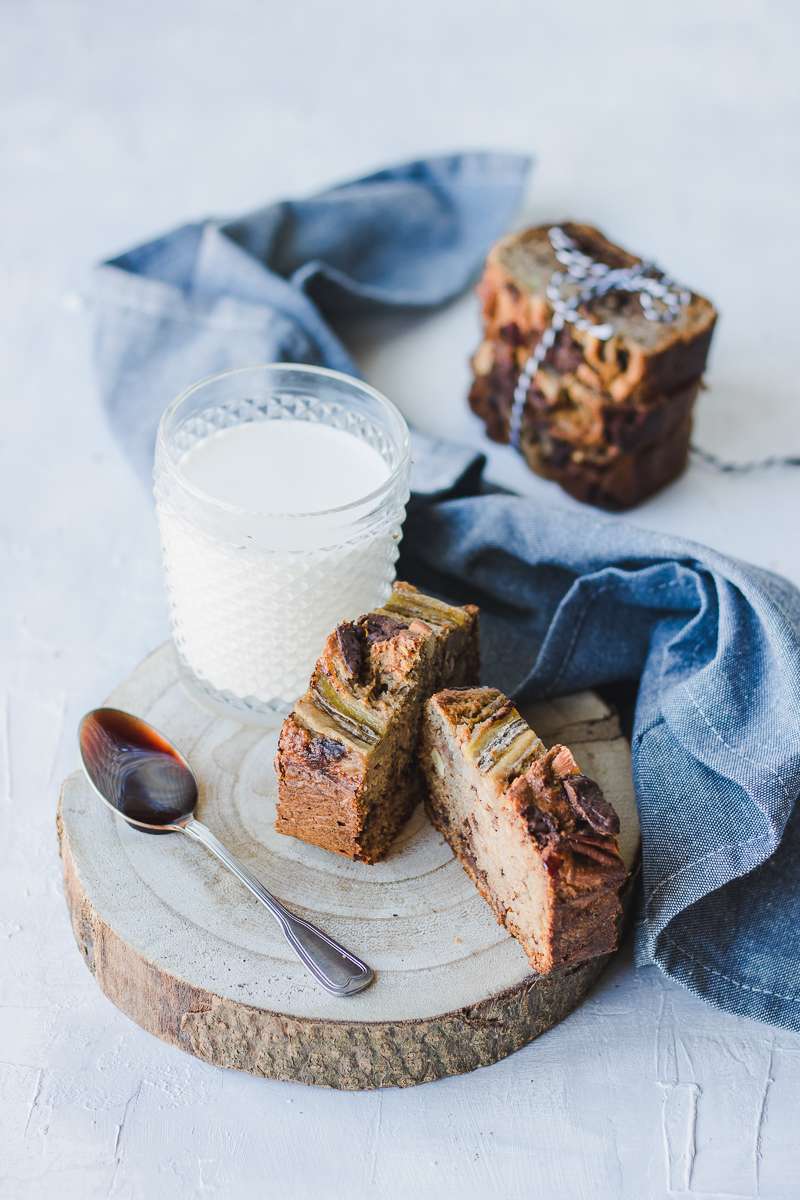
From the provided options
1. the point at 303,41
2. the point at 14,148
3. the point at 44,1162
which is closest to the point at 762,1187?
the point at 44,1162

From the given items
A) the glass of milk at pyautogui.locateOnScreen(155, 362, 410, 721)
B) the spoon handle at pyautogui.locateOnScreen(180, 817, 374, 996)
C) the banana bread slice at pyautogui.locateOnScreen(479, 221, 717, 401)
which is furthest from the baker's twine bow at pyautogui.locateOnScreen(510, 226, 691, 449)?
the spoon handle at pyautogui.locateOnScreen(180, 817, 374, 996)

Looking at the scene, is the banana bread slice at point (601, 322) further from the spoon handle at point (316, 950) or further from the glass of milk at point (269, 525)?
the spoon handle at point (316, 950)

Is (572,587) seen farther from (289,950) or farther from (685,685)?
(289,950)

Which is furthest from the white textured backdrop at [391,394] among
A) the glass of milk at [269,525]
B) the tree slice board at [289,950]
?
the glass of milk at [269,525]

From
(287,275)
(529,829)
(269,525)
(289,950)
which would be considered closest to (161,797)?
(289,950)

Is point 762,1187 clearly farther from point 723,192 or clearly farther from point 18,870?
point 723,192

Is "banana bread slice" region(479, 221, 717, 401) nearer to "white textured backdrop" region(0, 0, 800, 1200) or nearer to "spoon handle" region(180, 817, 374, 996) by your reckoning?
"white textured backdrop" region(0, 0, 800, 1200)
